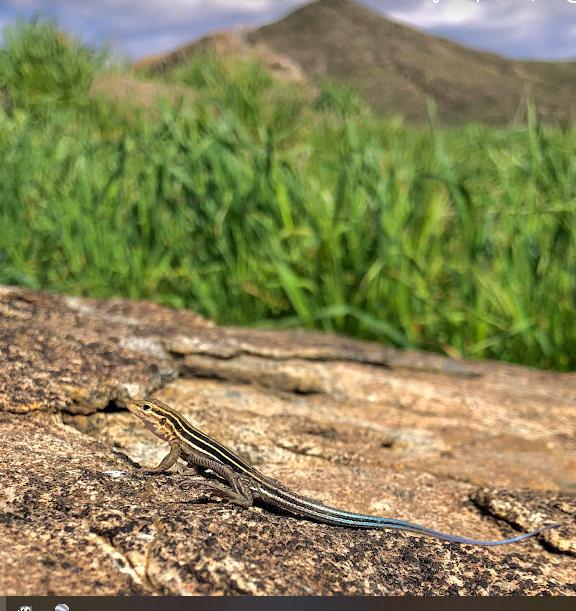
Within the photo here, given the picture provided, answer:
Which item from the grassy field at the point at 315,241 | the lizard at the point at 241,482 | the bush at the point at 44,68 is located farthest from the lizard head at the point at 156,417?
the bush at the point at 44,68

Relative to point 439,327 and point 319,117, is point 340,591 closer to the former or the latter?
point 439,327

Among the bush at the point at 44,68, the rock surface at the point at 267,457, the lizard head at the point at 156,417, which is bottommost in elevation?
the rock surface at the point at 267,457

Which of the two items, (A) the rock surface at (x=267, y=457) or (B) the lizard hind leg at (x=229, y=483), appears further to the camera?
(B) the lizard hind leg at (x=229, y=483)

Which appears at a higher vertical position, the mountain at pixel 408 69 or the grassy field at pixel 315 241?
the mountain at pixel 408 69

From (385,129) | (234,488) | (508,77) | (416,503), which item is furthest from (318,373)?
(508,77)

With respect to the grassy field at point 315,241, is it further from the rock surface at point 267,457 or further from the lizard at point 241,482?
the lizard at point 241,482

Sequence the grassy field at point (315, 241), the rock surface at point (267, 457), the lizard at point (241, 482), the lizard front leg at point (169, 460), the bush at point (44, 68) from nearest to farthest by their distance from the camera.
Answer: the rock surface at point (267, 457)
the lizard at point (241, 482)
the lizard front leg at point (169, 460)
the grassy field at point (315, 241)
the bush at point (44, 68)

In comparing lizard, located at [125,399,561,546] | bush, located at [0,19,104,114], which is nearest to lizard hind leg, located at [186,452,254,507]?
lizard, located at [125,399,561,546]

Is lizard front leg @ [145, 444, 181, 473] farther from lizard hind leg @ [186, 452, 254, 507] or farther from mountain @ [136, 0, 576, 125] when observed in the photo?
mountain @ [136, 0, 576, 125]
